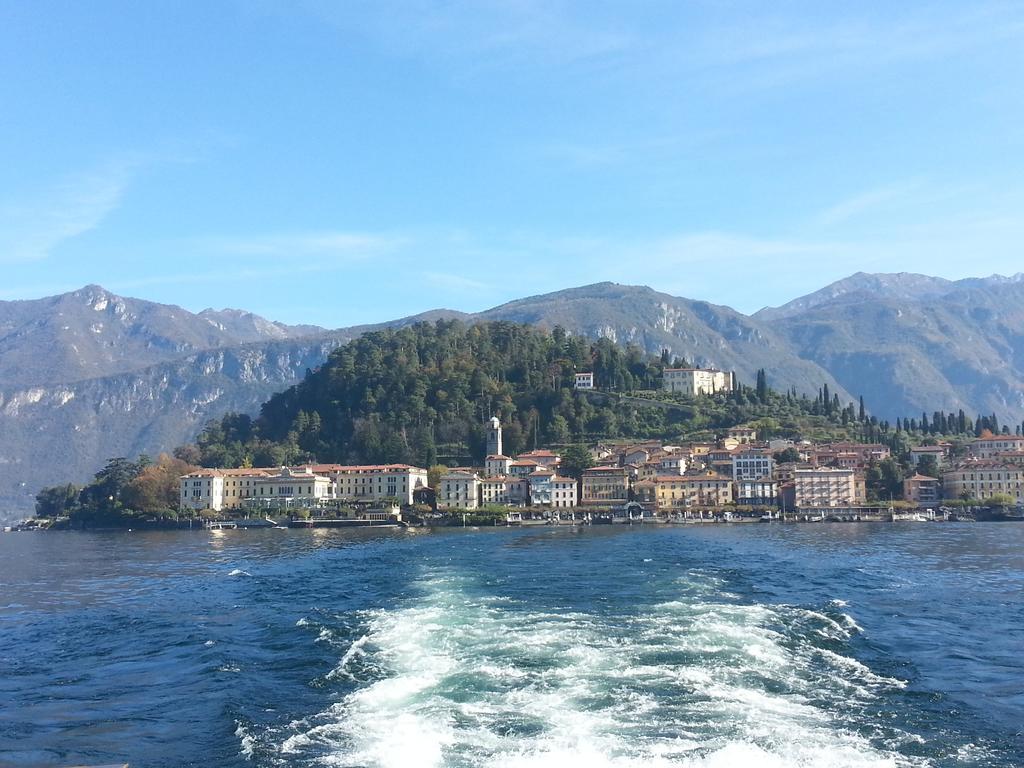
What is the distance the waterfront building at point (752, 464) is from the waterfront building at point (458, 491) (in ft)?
110

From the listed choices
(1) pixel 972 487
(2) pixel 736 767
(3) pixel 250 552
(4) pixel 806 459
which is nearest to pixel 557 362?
(4) pixel 806 459

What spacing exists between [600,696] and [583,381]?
5382 inches

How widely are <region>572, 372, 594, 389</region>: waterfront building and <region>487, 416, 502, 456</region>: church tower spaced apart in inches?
874

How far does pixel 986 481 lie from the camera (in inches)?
4732

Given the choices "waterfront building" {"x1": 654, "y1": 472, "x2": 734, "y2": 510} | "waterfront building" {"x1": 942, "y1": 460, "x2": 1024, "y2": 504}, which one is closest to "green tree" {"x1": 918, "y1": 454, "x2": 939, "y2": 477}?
"waterfront building" {"x1": 942, "y1": 460, "x2": 1024, "y2": 504}

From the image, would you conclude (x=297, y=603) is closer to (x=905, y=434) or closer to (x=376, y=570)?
(x=376, y=570)

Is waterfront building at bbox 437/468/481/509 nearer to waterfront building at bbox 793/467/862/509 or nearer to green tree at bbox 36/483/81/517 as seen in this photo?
waterfront building at bbox 793/467/862/509

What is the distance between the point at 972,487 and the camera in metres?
120

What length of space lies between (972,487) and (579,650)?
104m

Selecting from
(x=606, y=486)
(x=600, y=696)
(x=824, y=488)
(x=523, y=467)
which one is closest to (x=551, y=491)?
(x=606, y=486)

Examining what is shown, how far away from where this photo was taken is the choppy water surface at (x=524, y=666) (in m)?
21.9

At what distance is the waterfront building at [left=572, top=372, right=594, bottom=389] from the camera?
161 meters

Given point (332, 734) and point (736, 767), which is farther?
point (332, 734)

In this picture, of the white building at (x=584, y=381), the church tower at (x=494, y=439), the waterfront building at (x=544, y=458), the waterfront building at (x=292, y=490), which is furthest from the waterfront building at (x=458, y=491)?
the white building at (x=584, y=381)
